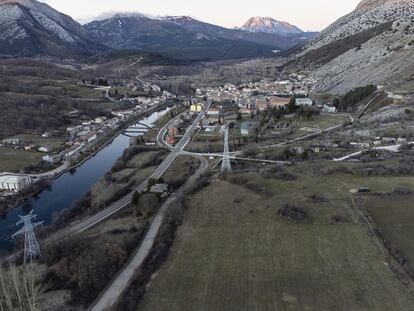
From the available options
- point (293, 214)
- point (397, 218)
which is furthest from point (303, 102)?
point (293, 214)

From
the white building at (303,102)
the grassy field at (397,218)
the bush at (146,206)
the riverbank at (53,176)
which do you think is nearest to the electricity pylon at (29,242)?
the bush at (146,206)

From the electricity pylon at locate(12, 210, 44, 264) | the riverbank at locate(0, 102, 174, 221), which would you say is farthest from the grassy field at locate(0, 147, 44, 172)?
the electricity pylon at locate(12, 210, 44, 264)

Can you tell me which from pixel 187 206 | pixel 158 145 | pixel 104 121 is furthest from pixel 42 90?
pixel 187 206

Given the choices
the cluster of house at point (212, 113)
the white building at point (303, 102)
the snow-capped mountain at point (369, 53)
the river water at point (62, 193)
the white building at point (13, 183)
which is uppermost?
the snow-capped mountain at point (369, 53)

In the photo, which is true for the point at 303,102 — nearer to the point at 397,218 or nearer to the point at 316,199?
the point at 316,199

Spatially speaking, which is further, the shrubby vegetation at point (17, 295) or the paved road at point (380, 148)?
the paved road at point (380, 148)

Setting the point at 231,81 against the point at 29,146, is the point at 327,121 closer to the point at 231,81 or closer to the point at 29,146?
the point at 29,146

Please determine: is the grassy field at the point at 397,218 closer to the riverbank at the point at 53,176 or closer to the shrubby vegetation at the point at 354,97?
the riverbank at the point at 53,176
